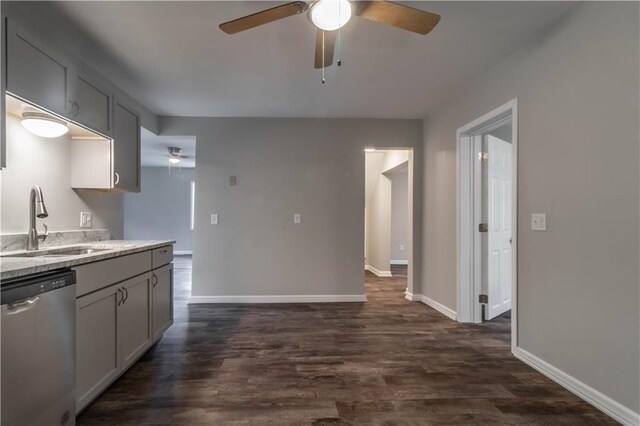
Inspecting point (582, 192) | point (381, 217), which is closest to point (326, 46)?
point (582, 192)

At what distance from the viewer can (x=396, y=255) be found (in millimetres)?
7215

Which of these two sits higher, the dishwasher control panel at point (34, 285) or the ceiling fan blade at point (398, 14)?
the ceiling fan blade at point (398, 14)

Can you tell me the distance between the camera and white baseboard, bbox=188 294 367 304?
3.86 metres

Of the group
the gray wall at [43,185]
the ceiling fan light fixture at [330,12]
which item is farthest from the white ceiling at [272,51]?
the gray wall at [43,185]

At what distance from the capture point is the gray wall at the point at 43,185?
2017mm

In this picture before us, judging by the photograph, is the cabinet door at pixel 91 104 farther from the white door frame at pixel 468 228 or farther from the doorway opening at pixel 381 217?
the doorway opening at pixel 381 217

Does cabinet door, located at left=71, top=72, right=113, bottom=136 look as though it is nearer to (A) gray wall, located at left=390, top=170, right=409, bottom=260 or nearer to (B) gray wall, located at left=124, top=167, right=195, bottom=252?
(A) gray wall, located at left=390, top=170, right=409, bottom=260

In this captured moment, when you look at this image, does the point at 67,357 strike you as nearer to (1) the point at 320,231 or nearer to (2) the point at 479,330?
(1) the point at 320,231

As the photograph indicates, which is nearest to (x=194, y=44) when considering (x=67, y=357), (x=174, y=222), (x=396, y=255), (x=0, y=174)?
(x=0, y=174)

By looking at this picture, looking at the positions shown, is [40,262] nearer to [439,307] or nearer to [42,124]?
[42,124]

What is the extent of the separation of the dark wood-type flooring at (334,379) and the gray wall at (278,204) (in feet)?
2.57

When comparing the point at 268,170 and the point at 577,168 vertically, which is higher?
the point at 268,170

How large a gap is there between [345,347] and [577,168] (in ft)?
6.84

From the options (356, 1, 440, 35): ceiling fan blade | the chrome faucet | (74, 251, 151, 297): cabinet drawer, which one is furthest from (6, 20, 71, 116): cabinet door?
(356, 1, 440, 35): ceiling fan blade
